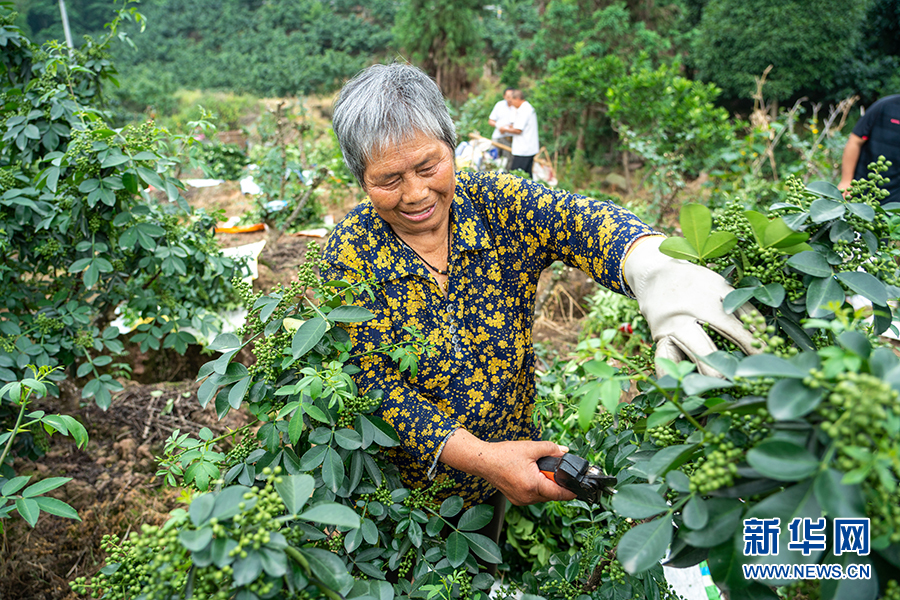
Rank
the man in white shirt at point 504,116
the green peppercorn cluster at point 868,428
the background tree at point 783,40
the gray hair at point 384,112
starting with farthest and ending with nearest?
the background tree at point 783,40, the man in white shirt at point 504,116, the gray hair at point 384,112, the green peppercorn cluster at point 868,428

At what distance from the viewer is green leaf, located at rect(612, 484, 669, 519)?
2.38 ft

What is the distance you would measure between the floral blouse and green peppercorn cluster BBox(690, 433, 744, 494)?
0.71m

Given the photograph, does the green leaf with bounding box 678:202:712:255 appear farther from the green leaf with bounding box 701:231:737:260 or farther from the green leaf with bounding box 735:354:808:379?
the green leaf with bounding box 735:354:808:379

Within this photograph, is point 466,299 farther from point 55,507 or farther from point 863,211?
point 55,507

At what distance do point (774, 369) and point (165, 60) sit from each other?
26.5 m

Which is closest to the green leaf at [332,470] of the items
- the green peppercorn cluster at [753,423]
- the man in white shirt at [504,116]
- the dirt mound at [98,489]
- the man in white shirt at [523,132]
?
the green peppercorn cluster at [753,423]

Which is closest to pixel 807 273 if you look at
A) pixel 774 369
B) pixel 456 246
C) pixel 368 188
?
pixel 774 369

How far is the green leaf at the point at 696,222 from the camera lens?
92 centimetres

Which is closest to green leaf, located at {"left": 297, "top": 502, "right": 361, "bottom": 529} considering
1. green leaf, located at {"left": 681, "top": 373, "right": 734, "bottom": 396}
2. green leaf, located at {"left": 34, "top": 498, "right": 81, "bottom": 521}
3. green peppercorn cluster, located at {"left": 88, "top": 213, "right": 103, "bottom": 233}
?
green leaf, located at {"left": 681, "top": 373, "right": 734, "bottom": 396}

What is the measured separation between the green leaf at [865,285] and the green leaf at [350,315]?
33.5 inches

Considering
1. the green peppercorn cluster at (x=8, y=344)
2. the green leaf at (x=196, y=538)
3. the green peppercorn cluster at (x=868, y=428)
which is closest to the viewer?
the green peppercorn cluster at (x=868, y=428)

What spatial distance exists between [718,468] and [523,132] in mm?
6680

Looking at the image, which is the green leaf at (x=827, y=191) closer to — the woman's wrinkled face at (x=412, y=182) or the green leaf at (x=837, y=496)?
the green leaf at (x=837, y=496)

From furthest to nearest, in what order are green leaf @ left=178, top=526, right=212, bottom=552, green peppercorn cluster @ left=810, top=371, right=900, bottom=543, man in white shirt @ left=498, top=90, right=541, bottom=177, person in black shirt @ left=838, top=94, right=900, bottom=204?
1. man in white shirt @ left=498, top=90, right=541, bottom=177
2. person in black shirt @ left=838, top=94, right=900, bottom=204
3. green leaf @ left=178, top=526, right=212, bottom=552
4. green peppercorn cluster @ left=810, top=371, right=900, bottom=543
